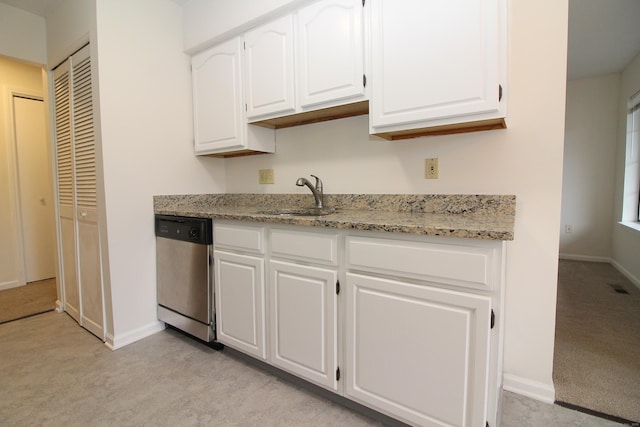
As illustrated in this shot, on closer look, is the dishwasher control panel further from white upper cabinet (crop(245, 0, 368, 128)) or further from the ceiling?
the ceiling

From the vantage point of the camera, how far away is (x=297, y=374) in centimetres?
154

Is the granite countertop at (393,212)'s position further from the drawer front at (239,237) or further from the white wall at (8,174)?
the white wall at (8,174)

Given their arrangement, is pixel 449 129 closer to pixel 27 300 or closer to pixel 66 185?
pixel 66 185

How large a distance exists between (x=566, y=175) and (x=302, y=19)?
171 inches

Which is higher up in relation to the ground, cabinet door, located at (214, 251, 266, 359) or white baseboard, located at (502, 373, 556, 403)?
cabinet door, located at (214, 251, 266, 359)

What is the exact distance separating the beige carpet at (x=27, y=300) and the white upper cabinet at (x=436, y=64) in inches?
124

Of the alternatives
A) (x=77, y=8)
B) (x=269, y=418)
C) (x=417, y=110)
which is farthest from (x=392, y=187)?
(x=77, y=8)

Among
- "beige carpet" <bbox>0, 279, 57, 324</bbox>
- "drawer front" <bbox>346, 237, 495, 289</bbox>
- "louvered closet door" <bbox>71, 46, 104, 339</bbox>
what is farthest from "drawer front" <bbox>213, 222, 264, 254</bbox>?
"beige carpet" <bbox>0, 279, 57, 324</bbox>

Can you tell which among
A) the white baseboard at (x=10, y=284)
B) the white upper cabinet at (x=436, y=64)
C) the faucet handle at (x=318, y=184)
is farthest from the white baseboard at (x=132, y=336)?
the white baseboard at (x=10, y=284)

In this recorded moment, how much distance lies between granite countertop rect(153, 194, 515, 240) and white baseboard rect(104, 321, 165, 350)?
32.0 inches

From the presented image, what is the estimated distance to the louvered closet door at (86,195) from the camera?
206cm

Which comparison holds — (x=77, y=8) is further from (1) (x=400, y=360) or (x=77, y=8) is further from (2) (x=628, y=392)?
(2) (x=628, y=392)

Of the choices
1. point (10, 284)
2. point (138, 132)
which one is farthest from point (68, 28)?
point (10, 284)

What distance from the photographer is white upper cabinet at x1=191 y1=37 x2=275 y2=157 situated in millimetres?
2082
